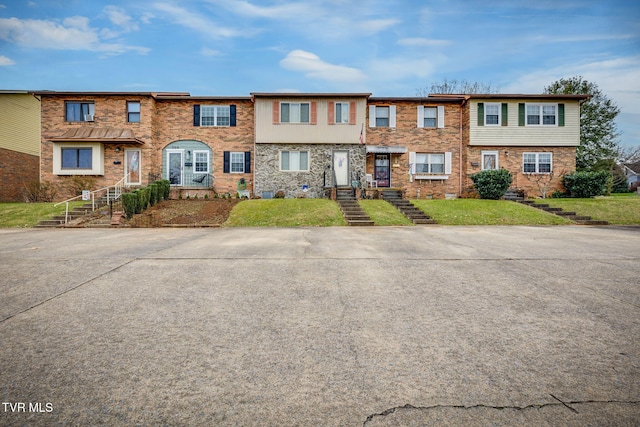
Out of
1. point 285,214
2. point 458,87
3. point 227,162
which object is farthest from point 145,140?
point 458,87

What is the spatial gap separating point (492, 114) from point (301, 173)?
13.5 meters

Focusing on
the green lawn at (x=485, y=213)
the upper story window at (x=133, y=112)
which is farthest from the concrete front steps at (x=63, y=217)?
the green lawn at (x=485, y=213)

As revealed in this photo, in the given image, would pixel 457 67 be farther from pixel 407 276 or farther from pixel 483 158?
pixel 407 276

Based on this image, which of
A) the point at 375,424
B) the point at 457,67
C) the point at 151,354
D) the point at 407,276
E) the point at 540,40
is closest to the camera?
the point at 375,424

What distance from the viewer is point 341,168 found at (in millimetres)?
22266

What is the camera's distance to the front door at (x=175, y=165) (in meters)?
22.8

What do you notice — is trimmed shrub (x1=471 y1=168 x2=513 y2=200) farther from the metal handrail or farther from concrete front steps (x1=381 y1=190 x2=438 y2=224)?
the metal handrail

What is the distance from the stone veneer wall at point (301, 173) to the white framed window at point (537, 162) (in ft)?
36.5

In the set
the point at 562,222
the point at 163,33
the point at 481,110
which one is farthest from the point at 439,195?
the point at 163,33

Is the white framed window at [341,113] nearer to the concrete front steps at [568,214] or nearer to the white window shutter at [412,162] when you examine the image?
the white window shutter at [412,162]

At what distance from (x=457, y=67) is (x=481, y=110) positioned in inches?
700

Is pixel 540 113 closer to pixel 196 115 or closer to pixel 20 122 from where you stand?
pixel 196 115

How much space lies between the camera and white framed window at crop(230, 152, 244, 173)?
22.9m

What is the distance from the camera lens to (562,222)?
1516 cm
